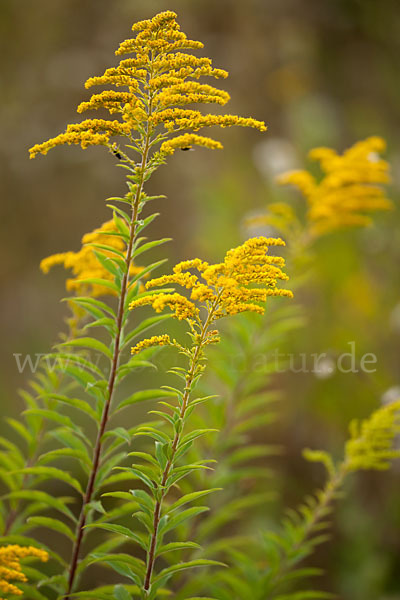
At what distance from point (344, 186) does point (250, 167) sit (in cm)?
221

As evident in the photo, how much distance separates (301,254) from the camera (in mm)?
2412

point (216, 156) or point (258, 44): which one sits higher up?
point (258, 44)

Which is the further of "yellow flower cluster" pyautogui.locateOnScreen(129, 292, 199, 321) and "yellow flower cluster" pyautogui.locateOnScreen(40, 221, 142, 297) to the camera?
"yellow flower cluster" pyautogui.locateOnScreen(40, 221, 142, 297)

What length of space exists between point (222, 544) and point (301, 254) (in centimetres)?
127

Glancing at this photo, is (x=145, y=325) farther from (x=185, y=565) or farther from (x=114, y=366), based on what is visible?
(x=185, y=565)

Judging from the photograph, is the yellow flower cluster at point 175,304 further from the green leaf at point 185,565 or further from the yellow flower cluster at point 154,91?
the green leaf at point 185,565

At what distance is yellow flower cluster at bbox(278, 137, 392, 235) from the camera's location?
2367 mm

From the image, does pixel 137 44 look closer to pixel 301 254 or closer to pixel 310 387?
pixel 301 254

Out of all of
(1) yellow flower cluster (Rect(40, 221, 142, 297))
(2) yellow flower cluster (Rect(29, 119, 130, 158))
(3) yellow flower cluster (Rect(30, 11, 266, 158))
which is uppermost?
(3) yellow flower cluster (Rect(30, 11, 266, 158))

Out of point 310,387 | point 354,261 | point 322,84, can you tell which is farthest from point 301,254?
point 322,84

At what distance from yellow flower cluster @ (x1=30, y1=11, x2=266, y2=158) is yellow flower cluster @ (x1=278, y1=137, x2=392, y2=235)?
115 centimetres

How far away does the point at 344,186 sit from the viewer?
2.46m

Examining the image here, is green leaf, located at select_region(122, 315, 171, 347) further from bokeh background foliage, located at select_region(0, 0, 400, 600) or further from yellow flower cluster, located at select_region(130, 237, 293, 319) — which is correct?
bokeh background foliage, located at select_region(0, 0, 400, 600)

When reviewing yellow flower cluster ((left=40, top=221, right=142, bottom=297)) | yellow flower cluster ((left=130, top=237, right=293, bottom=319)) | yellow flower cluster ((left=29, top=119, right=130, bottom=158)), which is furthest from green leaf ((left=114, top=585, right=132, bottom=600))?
yellow flower cluster ((left=29, top=119, right=130, bottom=158))
